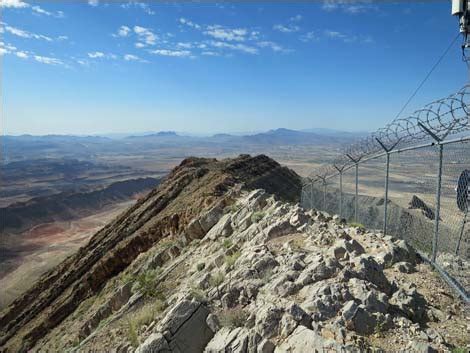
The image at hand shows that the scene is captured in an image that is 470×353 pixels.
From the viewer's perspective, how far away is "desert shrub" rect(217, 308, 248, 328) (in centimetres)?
585

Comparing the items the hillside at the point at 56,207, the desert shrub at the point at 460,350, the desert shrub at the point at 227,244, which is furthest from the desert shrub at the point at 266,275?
the hillside at the point at 56,207

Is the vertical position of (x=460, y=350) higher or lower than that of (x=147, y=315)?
higher

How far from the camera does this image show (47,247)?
4747cm

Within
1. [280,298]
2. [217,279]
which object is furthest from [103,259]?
[280,298]

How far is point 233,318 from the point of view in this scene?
5.92 meters

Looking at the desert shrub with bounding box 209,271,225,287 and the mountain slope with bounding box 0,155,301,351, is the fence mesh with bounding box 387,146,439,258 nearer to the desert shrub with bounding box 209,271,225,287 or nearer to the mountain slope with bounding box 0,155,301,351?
the desert shrub with bounding box 209,271,225,287

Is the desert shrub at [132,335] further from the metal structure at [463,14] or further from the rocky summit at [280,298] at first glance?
the metal structure at [463,14]

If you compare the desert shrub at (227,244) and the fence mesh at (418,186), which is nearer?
the fence mesh at (418,186)

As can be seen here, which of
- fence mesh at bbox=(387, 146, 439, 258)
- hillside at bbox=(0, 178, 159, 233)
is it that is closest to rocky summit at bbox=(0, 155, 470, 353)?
fence mesh at bbox=(387, 146, 439, 258)

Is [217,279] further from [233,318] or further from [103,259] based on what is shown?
[103,259]

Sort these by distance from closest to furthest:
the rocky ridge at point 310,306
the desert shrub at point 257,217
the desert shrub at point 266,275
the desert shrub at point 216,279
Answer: the rocky ridge at point 310,306, the desert shrub at point 266,275, the desert shrub at point 216,279, the desert shrub at point 257,217

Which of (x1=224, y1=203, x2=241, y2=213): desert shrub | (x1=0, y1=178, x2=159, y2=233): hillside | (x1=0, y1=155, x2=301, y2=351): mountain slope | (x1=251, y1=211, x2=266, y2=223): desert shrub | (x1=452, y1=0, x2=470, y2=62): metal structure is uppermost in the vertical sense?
(x1=452, y1=0, x2=470, y2=62): metal structure

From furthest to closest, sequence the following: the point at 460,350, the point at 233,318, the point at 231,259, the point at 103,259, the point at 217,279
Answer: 1. the point at 103,259
2. the point at 231,259
3. the point at 217,279
4. the point at 233,318
5. the point at 460,350

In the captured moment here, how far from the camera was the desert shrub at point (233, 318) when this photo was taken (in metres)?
5.85
